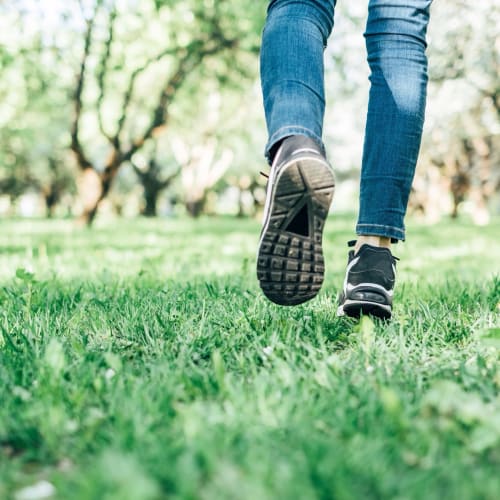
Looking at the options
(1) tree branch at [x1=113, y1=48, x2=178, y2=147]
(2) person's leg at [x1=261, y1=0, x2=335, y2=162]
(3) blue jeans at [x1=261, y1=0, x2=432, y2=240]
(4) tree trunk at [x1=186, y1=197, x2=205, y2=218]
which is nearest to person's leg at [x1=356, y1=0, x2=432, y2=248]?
(3) blue jeans at [x1=261, y1=0, x2=432, y2=240]

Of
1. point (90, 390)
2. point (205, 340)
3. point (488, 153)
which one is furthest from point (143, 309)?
point (488, 153)

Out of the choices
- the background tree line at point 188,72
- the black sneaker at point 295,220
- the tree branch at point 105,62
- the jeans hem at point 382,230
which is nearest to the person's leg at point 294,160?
the black sneaker at point 295,220

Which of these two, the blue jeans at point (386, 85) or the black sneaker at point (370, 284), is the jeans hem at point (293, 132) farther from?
the black sneaker at point (370, 284)

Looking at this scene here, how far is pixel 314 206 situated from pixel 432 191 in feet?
89.7

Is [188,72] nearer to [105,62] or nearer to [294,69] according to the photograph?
[105,62]

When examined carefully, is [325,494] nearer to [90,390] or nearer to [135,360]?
[90,390]

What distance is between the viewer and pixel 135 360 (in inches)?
66.1

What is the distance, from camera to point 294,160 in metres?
1.61

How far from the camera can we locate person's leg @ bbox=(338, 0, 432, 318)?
78.3 inches

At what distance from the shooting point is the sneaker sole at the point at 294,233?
1.63 m

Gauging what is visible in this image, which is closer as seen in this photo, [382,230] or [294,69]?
[294,69]

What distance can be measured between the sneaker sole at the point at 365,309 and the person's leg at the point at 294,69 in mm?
544

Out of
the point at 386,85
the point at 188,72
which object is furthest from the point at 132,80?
the point at 386,85

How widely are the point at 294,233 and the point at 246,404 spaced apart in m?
0.59
